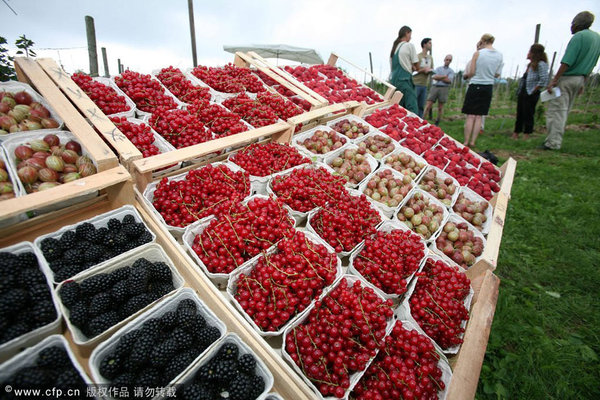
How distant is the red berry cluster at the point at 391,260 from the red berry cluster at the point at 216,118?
1649mm

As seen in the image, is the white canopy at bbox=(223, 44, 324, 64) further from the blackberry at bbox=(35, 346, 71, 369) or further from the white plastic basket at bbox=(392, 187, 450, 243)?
the blackberry at bbox=(35, 346, 71, 369)

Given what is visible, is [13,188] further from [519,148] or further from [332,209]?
[519,148]

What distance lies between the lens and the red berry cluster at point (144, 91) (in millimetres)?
2781

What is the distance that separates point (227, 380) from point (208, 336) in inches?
8.7

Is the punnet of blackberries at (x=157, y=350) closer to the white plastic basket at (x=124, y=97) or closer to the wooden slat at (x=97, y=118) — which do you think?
the wooden slat at (x=97, y=118)

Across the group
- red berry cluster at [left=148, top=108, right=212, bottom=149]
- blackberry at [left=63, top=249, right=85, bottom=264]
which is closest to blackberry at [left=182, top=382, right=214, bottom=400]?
blackberry at [left=63, top=249, right=85, bottom=264]

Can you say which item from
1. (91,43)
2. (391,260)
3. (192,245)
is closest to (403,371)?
(391,260)

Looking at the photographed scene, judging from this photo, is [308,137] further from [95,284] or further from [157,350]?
[157,350]

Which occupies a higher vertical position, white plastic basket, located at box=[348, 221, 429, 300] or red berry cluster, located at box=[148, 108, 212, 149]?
red berry cluster, located at box=[148, 108, 212, 149]

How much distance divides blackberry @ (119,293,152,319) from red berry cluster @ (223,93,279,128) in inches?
82.2

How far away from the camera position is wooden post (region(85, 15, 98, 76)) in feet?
19.6

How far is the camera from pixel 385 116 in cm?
450

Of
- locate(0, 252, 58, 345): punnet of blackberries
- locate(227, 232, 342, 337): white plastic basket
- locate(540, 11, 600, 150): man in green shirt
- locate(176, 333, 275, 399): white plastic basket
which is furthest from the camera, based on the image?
locate(540, 11, 600, 150): man in green shirt

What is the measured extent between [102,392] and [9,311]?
51 cm
